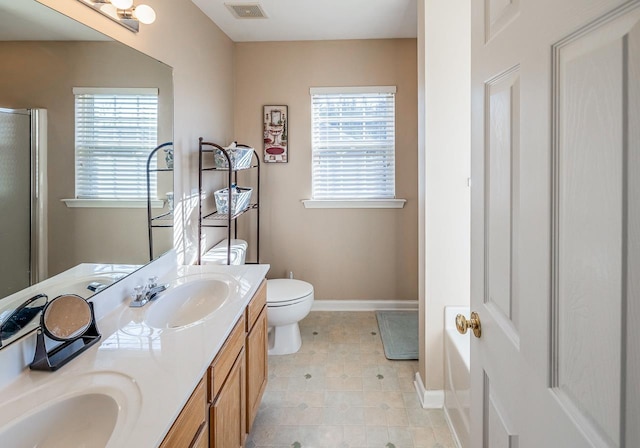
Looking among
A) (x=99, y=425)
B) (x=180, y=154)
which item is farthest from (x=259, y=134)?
(x=99, y=425)

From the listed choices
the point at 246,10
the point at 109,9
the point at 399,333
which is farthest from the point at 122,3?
the point at 399,333

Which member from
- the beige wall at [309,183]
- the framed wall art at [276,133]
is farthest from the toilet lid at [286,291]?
the framed wall art at [276,133]

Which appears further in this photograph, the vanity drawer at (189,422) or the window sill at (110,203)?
the window sill at (110,203)

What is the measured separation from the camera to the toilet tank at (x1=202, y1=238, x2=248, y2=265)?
2.60m

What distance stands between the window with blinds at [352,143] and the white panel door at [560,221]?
98.3 inches

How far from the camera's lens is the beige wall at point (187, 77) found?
6.53 feet

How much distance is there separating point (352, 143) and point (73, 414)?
2.96 meters

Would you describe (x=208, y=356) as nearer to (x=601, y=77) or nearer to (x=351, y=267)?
(x=601, y=77)

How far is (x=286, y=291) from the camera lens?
9.20 feet

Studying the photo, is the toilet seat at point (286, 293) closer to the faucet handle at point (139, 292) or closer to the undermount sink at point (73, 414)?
the faucet handle at point (139, 292)

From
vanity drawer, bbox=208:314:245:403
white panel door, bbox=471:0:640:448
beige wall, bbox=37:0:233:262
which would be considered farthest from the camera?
beige wall, bbox=37:0:233:262

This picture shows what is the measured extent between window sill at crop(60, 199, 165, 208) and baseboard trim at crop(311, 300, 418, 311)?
2.04 m

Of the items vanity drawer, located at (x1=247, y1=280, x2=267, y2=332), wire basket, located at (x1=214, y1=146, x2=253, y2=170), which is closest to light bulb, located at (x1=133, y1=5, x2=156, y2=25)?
wire basket, located at (x1=214, y1=146, x2=253, y2=170)

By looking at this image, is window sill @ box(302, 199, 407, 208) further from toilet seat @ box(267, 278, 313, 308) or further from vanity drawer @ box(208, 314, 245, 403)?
vanity drawer @ box(208, 314, 245, 403)
